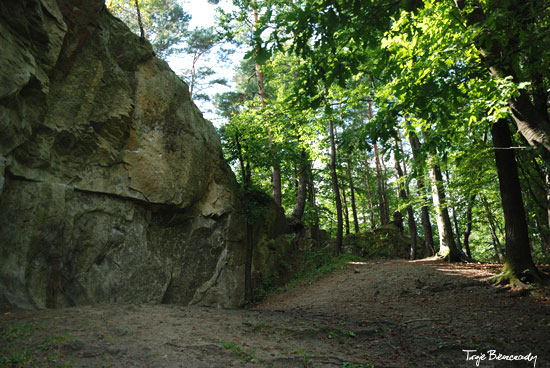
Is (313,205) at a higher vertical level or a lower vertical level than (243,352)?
higher

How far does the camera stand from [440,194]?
41.7 ft

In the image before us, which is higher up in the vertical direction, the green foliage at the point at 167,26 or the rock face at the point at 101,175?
the green foliage at the point at 167,26

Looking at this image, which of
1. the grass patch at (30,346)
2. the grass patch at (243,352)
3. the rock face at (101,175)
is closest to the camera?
the grass patch at (30,346)

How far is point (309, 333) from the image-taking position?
5.73m

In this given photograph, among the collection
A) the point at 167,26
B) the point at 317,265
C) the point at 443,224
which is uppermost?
the point at 167,26

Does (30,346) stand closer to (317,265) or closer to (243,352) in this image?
(243,352)

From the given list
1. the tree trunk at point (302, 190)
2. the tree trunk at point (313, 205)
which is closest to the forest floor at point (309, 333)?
the tree trunk at point (313, 205)

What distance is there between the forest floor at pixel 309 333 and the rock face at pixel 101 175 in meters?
1.86

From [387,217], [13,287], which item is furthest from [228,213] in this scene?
[387,217]

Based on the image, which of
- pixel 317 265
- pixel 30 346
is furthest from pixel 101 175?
pixel 317 265

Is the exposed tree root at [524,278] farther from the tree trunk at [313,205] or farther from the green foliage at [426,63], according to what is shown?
the tree trunk at [313,205]

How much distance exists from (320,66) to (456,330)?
509 cm

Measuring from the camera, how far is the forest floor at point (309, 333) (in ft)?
13.2

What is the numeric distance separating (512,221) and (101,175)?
385 inches
